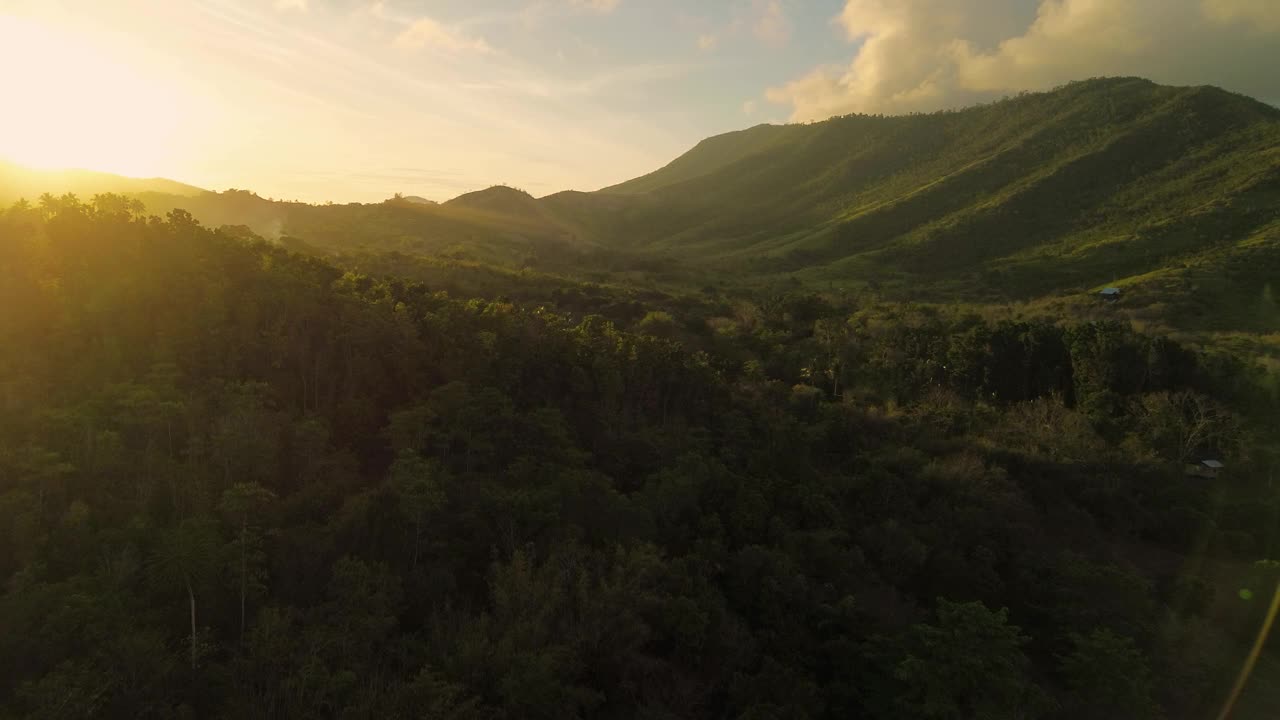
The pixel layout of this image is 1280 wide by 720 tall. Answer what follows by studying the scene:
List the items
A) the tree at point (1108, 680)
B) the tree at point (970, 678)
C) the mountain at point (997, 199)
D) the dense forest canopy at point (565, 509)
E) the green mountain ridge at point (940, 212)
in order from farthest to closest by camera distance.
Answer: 1. the mountain at point (997, 199)
2. the green mountain ridge at point (940, 212)
3. the tree at point (1108, 680)
4. the tree at point (970, 678)
5. the dense forest canopy at point (565, 509)

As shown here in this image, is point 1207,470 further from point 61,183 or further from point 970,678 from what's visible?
point 61,183

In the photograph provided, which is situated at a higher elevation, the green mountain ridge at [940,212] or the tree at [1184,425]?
the green mountain ridge at [940,212]

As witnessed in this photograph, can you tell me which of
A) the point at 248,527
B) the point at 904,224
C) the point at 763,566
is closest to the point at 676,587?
the point at 763,566

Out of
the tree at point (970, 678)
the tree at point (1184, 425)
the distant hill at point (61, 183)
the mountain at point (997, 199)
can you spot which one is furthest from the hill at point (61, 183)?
the mountain at point (997, 199)

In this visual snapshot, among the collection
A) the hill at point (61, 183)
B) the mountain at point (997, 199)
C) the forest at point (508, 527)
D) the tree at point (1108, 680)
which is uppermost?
Answer: the mountain at point (997, 199)

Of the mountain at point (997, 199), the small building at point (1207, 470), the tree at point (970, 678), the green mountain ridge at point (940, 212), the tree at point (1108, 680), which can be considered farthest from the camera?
the mountain at point (997, 199)

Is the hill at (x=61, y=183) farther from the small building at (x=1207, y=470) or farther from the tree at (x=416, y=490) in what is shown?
the small building at (x=1207, y=470)

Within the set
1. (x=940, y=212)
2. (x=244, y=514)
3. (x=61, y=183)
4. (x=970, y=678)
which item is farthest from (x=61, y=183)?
(x=940, y=212)
